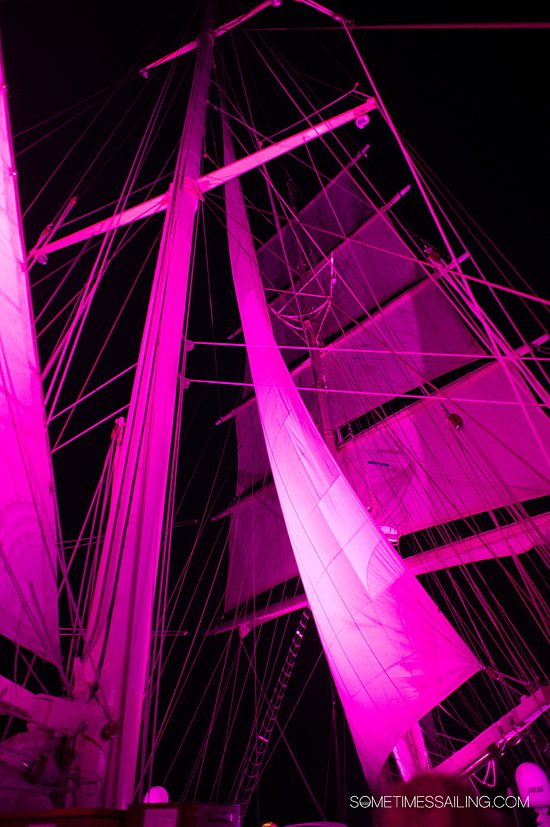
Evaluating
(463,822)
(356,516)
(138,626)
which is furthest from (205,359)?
(463,822)

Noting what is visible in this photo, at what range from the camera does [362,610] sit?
305cm

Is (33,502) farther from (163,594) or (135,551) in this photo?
→ (163,594)

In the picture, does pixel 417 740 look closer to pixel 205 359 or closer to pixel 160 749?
pixel 160 749

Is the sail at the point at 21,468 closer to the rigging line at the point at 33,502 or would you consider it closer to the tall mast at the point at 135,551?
the rigging line at the point at 33,502

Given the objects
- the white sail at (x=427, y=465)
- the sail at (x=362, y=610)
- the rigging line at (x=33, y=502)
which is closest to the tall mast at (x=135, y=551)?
the rigging line at (x=33, y=502)

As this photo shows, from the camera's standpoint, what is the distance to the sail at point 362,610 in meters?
2.85

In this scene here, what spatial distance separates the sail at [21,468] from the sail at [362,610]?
163cm

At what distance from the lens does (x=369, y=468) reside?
37.5 feet

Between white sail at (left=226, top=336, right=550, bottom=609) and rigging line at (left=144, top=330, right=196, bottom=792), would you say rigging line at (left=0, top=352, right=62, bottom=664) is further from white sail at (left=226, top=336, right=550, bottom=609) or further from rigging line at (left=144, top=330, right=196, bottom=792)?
white sail at (left=226, top=336, right=550, bottom=609)

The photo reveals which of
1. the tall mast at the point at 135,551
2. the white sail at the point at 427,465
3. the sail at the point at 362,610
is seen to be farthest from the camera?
the white sail at the point at 427,465

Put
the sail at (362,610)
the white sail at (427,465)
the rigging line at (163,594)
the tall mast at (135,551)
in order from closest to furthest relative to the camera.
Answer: the tall mast at (135,551)
the rigging line at (163,594)
the sail at (362,610)
the white sail at (427,465)

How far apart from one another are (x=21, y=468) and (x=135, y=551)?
49cm

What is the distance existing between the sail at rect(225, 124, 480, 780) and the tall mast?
123cm

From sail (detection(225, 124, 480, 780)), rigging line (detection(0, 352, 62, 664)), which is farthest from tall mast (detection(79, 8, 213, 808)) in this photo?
sail (detection(225, 124, 480, 780))
